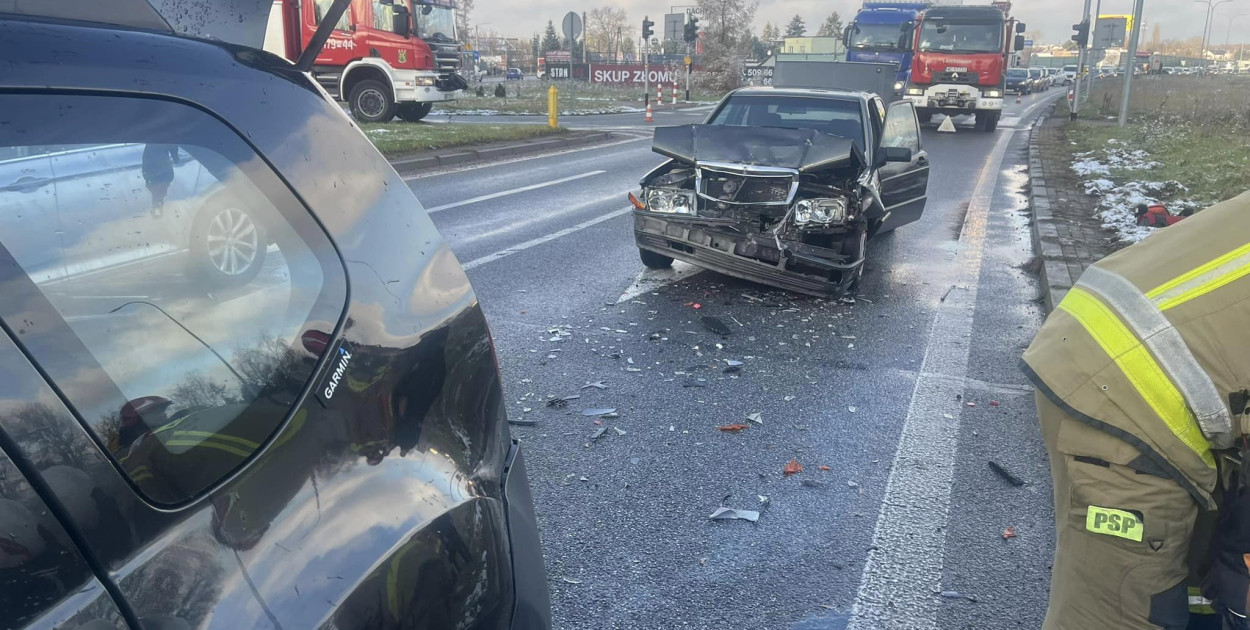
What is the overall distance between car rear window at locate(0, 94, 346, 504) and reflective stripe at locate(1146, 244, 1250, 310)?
148 centimetres

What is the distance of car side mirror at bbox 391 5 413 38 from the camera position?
2012 cm

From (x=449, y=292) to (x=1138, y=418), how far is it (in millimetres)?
1320

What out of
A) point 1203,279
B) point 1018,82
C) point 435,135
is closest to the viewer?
point 1203,279

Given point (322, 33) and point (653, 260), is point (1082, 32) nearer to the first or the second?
point (653, 260)

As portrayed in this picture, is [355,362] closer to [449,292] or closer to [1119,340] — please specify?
[449,292]

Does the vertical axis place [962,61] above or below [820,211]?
above

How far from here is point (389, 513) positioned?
4.93 feet

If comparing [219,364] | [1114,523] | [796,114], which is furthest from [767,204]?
[219,364]

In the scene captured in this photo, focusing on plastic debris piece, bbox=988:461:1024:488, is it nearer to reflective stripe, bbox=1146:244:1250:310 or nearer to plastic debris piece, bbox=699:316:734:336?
plastic debris piece, bbox=699:316:734:336

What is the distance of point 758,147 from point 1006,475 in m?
3.71

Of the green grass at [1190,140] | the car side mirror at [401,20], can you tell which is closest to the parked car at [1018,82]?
the green grass at [1190,140]

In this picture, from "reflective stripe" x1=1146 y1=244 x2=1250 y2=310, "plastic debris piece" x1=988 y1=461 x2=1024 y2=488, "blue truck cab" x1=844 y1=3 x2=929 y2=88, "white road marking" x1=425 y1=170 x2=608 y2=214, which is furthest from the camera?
"blue truck cab" x1=844 y1=3 x2=929 y2=88

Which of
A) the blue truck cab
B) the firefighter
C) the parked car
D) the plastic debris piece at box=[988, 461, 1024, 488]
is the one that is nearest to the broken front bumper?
the plastic debris piece at box=[988, 461, 1024, 488]

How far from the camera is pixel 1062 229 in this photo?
8914 mm
